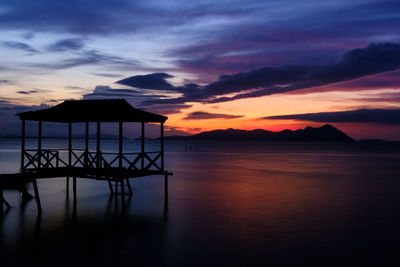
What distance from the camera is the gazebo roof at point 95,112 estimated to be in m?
17.0

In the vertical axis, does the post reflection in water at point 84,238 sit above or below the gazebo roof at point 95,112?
below

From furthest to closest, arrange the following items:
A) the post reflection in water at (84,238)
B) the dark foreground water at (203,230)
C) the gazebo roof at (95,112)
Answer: the gazebo roof at (95,112)
the dark foreground water at (203,230)
the post reflection in water at (84,238)

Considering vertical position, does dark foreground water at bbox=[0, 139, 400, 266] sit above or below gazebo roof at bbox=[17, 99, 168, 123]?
below

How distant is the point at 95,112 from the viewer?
1694cm

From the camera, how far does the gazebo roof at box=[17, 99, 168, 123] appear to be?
17.0m

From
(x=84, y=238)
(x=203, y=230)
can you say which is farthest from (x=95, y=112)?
(x=203, y=230)

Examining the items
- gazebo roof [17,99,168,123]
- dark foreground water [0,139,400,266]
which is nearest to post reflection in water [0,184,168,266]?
dark foreground water [0,139,400,266]

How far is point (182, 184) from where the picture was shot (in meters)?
27.9

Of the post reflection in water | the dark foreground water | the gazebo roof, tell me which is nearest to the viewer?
the post reflection in water

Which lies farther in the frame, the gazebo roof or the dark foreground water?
the gazebo roof

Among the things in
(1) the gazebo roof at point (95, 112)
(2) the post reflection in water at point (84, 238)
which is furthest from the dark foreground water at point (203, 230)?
(1) the gazebo roof at point (95, 112)

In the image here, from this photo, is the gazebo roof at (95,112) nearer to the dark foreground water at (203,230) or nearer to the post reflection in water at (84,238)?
the dark foreground water at (203,230)

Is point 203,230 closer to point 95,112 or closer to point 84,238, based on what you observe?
point 84,238

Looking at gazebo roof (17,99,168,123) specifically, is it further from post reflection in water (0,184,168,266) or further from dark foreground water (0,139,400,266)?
post reflection in water (0,184,168,266)
